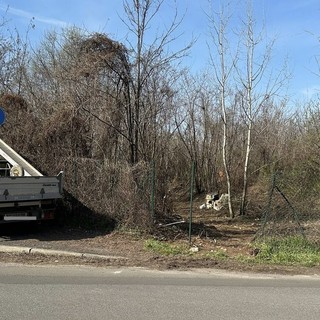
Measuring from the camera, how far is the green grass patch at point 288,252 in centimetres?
981

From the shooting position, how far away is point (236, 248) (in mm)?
11523

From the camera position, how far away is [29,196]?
11195 mm

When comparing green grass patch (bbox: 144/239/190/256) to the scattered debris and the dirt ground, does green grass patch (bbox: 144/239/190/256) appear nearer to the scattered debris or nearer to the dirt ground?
the dirt ground

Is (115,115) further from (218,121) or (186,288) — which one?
(218,121)

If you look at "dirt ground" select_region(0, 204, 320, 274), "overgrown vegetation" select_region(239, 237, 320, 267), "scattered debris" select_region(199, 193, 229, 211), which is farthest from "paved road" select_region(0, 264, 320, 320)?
"scattered debris" select_region(199, 193, 229, 211)

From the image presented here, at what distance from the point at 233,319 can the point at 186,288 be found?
5.78ft

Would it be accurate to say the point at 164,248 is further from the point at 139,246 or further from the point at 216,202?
the point at 216,202

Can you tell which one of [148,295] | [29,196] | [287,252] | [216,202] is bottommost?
[148,295]

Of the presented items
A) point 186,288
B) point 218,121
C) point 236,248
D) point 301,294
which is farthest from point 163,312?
point 218,121

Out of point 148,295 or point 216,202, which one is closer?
point 148,295

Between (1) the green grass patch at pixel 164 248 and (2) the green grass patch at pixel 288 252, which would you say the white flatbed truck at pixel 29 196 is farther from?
(2) the green grass patch at pixel 288 252

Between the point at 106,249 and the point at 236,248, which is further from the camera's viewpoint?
the point at 236,248

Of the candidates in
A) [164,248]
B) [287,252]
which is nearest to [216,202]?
[287,252]

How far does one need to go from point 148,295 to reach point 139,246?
441 cm
